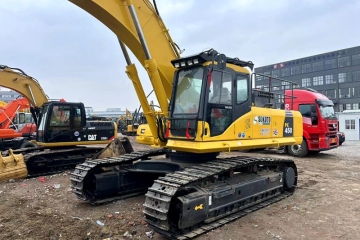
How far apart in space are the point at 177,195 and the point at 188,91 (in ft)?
6.35

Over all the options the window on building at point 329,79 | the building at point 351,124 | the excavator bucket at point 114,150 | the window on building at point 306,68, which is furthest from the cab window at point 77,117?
the window on building at point 306,68

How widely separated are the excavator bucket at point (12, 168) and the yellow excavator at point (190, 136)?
353 centimetres

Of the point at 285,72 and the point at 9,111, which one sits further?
the point at 285,72

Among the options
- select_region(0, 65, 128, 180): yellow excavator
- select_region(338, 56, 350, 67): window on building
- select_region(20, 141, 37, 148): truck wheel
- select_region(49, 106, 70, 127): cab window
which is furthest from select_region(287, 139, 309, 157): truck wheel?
select_region(338, 56, 350, 67): window on building

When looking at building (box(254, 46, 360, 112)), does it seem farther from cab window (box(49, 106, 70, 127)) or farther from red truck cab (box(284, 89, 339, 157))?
cab window (box(49, 106, 70, 127))

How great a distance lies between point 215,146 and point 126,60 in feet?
8.74

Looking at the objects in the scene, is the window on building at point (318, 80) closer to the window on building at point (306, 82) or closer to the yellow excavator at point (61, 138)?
the window on building at point (306, 82)

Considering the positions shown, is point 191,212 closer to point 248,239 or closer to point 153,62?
point 248,239

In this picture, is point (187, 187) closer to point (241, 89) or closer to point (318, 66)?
point (241, 89)

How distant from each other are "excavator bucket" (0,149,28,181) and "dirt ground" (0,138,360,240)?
1.38 feet

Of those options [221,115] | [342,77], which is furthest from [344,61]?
[221,115]

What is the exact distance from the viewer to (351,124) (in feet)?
78.0

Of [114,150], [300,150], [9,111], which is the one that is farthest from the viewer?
[9,111]

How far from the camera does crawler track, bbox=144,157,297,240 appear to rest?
431cm
